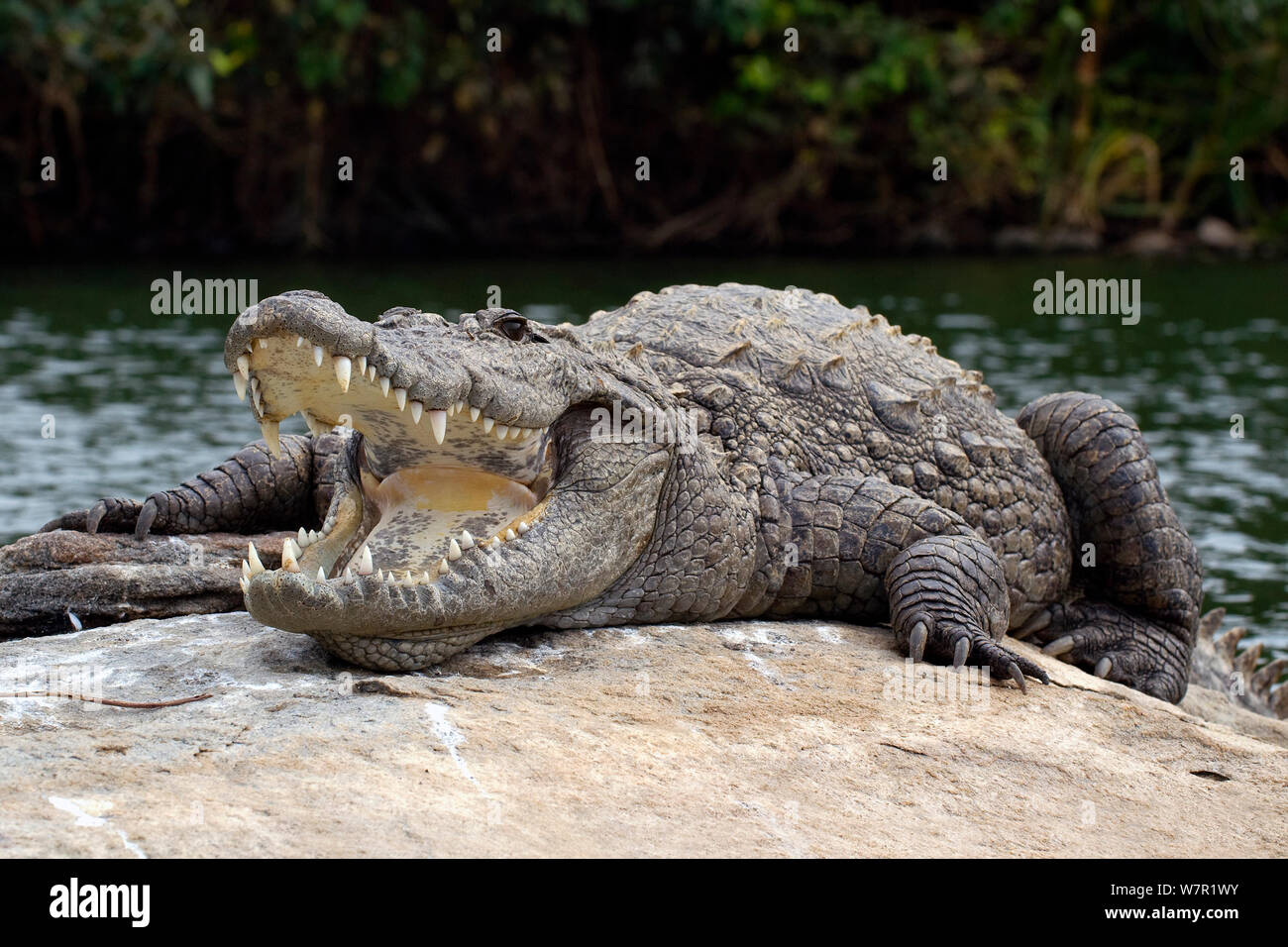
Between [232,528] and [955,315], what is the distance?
36.8 ft

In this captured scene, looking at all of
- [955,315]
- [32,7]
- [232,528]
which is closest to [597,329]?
[232,528]

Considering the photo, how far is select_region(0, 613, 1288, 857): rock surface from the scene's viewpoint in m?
3.16

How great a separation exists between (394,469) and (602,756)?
4.37 ft

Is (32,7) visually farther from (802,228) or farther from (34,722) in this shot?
(34,722)

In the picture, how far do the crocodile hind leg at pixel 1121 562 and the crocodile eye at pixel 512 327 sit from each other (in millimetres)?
2539

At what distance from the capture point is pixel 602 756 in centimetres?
368

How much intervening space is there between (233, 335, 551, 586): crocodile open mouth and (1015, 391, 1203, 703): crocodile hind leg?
2418 millimetres

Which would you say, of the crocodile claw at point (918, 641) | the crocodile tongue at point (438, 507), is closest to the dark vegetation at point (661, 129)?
the crocodile tongue at point (438, 507)

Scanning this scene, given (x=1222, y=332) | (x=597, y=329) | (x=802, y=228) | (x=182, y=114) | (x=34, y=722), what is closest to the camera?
(x=34, y=722)

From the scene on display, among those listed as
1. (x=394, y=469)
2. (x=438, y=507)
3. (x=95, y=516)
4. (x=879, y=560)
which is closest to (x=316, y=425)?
(x=394, y=469)

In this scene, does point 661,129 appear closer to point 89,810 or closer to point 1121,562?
point 1121,562

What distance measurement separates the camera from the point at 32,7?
59.8ft

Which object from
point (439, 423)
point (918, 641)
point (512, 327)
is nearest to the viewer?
point (439, 423)

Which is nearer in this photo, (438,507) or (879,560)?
(438,507)
